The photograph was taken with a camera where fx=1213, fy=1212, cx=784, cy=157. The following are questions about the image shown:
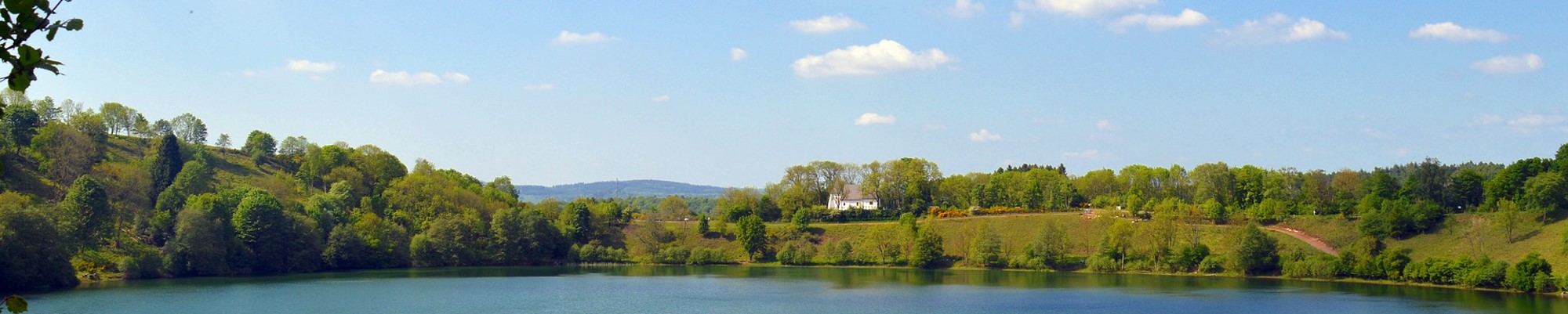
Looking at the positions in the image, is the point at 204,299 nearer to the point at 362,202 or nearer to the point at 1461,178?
the point at 362,202

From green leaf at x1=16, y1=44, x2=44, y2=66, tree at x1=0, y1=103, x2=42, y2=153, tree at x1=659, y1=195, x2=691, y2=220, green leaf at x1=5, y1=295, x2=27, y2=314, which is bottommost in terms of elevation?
green leaf at x1=5, y1=295, x2=27, y2=314

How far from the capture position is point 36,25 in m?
5.23

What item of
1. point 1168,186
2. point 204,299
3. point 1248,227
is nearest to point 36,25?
point 204,299

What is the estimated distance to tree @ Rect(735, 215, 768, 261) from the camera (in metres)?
105

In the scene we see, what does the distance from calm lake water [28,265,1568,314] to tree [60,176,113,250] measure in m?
6.75

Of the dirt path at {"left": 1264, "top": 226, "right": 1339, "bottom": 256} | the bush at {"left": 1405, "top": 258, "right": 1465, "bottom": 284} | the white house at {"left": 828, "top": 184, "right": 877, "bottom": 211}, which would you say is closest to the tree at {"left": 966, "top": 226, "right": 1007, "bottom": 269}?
the dirt path at {"left": 1264, "top": 226, "right": 1339, "bottom": 256}

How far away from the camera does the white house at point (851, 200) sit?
129375 millimetres

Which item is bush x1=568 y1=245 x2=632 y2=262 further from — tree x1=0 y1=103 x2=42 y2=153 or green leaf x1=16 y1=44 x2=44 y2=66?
green leaf x1=16 y1=44 x2=44 y2=66

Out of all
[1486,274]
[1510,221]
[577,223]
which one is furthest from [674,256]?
[1510,221]

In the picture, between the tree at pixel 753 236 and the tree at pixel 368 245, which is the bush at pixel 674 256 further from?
the tree at pixel 368 245

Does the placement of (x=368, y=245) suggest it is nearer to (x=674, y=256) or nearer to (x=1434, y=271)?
(x=674, y=256)

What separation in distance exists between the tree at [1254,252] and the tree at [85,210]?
2980 inches

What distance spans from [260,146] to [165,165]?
28.3 metres

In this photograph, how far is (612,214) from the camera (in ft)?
390
